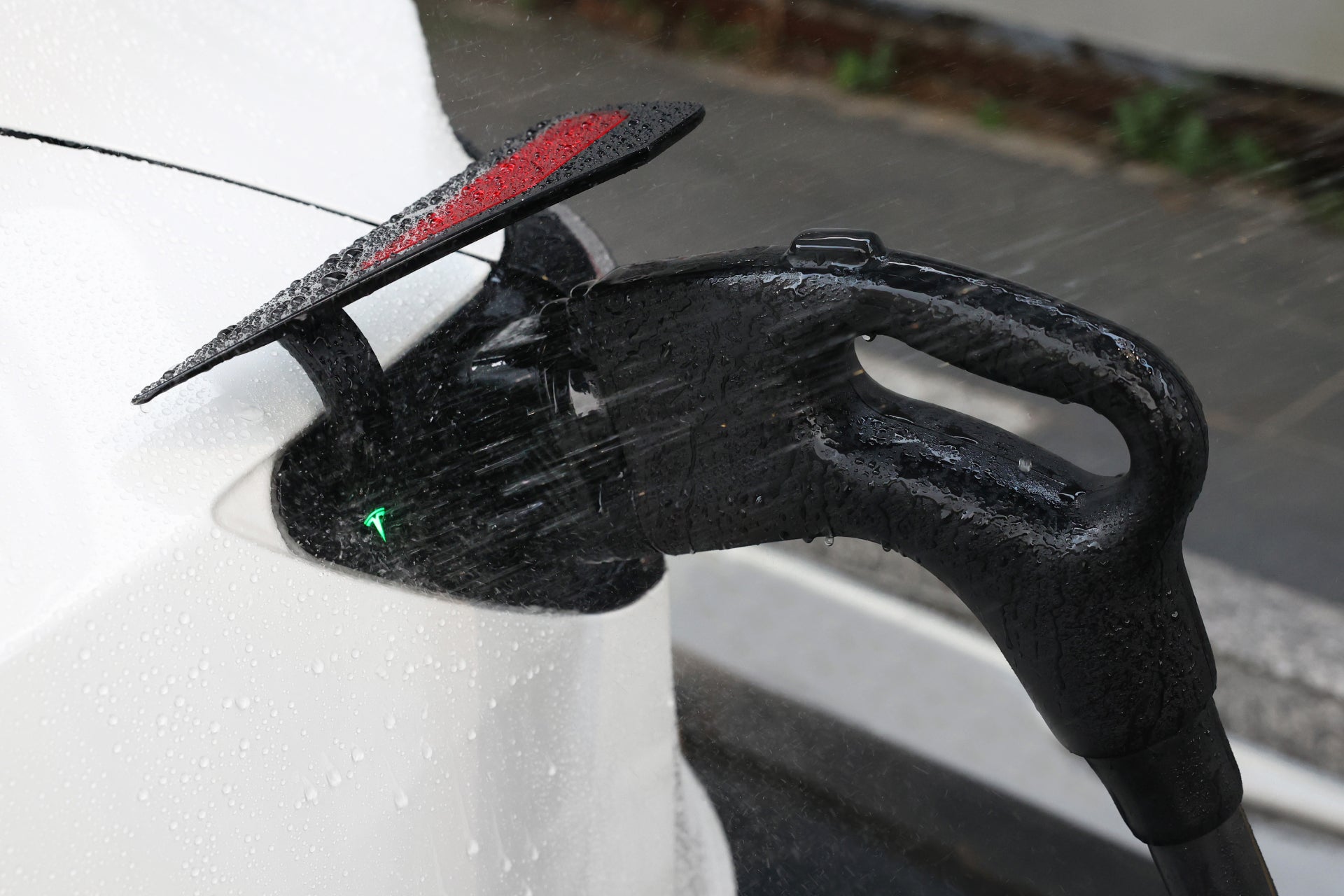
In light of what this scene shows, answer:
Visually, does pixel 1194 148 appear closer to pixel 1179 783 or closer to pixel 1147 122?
pixel 1147 122

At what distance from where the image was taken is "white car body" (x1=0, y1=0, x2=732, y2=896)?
1.22ft

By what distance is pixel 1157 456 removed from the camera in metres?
0.34

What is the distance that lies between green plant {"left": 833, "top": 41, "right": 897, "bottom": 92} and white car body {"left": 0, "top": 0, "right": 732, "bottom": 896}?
0.97 ft

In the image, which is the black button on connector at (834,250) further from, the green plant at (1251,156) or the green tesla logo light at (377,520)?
the green plant at (1251,156)

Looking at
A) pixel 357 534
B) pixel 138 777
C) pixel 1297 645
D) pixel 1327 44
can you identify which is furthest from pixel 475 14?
pixel 1297 645

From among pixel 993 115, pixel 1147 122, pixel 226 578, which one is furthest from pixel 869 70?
pixel 226 578

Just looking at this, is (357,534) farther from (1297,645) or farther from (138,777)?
(1297,645)

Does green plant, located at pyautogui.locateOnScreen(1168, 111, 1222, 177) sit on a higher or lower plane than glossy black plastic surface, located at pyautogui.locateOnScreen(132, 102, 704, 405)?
lower

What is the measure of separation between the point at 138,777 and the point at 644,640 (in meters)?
0.30

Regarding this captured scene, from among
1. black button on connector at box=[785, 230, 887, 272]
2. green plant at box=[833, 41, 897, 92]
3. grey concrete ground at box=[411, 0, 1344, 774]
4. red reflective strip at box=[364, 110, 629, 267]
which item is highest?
red reflective strip at box=[364, 110, 629, 267]

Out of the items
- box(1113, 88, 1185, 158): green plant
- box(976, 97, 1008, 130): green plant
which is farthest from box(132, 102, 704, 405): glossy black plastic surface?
box(1113, 88, 1185, 158): green plant

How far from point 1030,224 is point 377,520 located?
549 millimetres

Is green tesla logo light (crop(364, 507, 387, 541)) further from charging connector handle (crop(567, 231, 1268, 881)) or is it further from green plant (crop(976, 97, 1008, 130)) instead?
green plant (crop(976, 97, 1008, 130))

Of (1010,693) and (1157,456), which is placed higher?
(1157,456)
